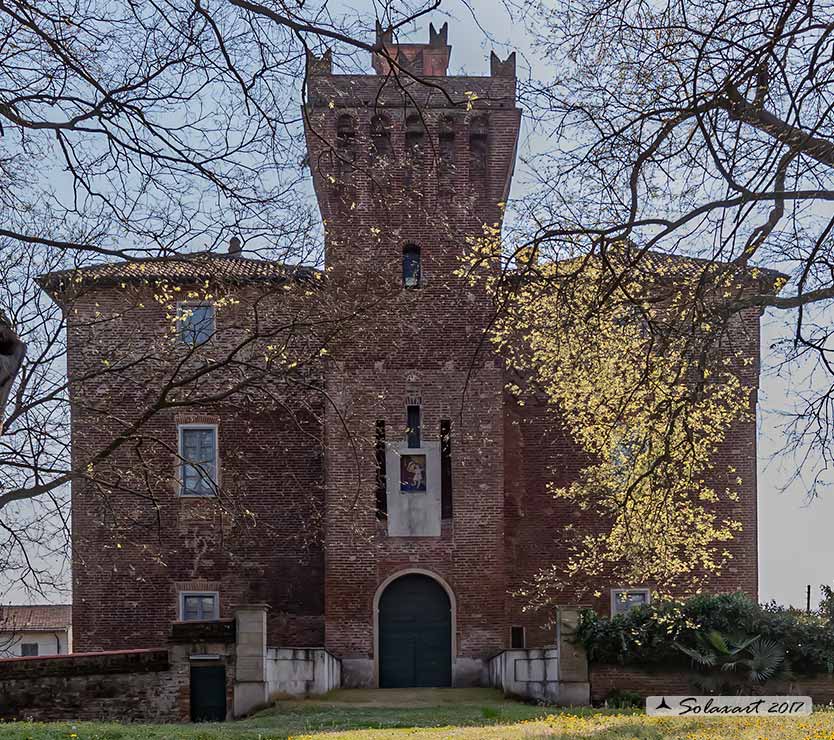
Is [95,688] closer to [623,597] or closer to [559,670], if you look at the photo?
[559,670]

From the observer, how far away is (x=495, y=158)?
2909 cm

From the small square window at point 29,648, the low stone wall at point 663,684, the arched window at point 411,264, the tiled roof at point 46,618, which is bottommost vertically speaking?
the small square window at point 29,648

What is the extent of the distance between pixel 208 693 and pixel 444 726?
6.20m

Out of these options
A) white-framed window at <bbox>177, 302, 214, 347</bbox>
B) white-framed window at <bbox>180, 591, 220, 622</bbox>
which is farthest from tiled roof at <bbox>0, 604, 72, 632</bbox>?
white-framed window at <bbox>177, 302, 214, 347</bbox>

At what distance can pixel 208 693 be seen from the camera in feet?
71.3

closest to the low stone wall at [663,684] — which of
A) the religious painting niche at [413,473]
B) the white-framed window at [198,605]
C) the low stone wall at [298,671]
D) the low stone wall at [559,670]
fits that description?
the low stone wall at [559,670]

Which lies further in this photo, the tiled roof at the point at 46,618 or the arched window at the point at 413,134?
the tiled roof at the point at 46,618

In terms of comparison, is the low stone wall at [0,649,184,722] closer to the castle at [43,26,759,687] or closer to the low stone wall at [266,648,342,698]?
the low stone wall at [266,648,342,698]

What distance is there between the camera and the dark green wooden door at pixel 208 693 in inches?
852

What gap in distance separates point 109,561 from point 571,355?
17.3 metres

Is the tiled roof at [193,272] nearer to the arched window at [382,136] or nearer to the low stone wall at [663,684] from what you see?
the low stone wall at [663,684]

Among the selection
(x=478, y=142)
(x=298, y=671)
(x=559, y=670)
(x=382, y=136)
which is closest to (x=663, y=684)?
(x=559, y=670)

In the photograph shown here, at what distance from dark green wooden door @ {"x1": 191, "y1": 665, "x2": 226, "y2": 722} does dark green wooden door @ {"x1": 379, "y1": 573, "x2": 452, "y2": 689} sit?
21.4 ft

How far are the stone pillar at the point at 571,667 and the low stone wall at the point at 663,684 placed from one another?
214mm
